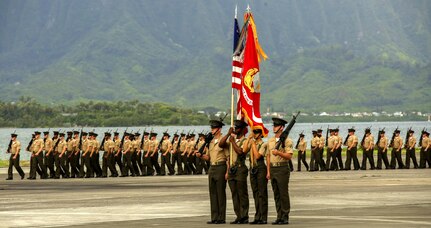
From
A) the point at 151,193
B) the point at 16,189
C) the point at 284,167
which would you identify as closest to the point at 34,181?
the point at 16,189

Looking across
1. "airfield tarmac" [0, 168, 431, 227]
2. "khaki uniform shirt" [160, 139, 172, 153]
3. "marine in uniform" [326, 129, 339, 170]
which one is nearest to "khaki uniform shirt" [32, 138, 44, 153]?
"airfield tarmac" [0, 168, 431, 227]

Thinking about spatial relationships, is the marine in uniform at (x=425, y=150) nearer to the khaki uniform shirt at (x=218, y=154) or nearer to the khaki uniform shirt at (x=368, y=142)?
the khaki uniform shirt at (x=368, y=142)

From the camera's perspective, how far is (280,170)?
75.9ft

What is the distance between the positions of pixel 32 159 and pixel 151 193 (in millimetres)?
13226

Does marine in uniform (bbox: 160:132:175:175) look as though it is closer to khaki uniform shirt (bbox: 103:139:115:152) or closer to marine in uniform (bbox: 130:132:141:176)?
marine in uniform (bbox: 130:132:141:176)

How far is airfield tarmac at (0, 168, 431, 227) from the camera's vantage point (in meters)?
23.8

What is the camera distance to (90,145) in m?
47.8

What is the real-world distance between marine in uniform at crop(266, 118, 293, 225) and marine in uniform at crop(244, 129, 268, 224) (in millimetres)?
174

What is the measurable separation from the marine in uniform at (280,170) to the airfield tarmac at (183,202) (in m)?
0.37

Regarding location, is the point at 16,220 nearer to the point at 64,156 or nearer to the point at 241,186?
the point at 241,186

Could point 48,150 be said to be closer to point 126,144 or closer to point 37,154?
point 37,154

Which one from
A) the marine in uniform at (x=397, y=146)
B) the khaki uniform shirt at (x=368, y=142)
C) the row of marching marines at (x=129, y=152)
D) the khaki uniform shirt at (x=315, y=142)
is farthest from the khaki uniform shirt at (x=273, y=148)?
the marine in uniform at (x=397, y=146)


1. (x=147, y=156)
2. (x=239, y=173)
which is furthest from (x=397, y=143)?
(x=239, y=173)

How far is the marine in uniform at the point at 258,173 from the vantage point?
23.2 metres
